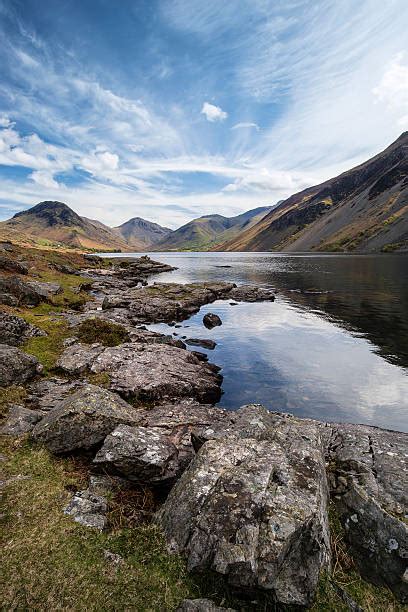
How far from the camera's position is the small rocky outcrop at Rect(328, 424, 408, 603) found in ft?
29.4

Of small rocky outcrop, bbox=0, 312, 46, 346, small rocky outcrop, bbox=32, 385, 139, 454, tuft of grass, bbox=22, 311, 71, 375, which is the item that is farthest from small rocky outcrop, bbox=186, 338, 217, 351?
small rocky outcrop, bbox=32, 385, 139, 454

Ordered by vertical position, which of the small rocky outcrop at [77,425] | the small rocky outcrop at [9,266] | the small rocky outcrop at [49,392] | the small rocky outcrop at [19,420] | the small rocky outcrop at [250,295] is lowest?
the small rocky outcrop at [250,295]

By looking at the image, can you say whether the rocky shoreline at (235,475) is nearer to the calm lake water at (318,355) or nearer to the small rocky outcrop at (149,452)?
the small rocky outcrop at (149,452)

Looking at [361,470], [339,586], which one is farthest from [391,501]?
[339,586]

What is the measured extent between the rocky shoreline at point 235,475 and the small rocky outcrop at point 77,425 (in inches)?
1.5

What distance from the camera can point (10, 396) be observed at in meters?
16.2

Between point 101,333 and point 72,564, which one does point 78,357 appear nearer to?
point 101,333

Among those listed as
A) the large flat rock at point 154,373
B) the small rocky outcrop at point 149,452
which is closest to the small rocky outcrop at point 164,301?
the large flat rock at point 154,373

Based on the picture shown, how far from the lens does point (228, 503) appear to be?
8.91 m

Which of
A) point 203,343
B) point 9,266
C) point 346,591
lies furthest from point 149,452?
point 9,266

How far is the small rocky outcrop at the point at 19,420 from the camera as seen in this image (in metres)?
13.4

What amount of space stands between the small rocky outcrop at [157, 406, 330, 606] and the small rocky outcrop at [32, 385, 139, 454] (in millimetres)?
4157

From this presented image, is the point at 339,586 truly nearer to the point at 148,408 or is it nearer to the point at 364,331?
the point at 148,408

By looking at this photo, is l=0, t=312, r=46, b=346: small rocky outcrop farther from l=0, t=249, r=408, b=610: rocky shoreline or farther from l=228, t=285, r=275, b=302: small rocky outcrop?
l=228, t=285, r=275, b=302: small rocky outcrop
